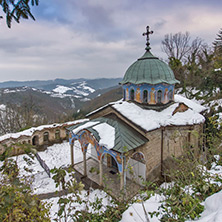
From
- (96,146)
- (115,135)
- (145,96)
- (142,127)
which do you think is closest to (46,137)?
(96,146)

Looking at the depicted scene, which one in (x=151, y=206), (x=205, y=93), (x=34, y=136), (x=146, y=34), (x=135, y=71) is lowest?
(x=34, y=136)

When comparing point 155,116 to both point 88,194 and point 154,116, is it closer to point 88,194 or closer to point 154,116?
point 154,116

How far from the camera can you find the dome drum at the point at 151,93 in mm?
9875

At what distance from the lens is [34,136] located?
14.6 metres

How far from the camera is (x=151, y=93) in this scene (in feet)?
32.5

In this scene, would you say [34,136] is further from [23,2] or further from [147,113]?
[23,2]

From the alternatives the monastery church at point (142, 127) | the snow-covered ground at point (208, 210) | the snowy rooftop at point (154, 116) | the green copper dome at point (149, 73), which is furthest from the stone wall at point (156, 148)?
the snow-covered ground at point (208, 210)

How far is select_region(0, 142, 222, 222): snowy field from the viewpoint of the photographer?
243 cm

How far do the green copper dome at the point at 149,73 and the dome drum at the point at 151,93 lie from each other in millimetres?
329

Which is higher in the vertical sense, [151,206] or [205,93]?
[205,93]

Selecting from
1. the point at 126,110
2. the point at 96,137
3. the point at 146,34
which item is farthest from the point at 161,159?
the point at 146,34

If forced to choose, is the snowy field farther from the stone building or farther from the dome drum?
the dome drum

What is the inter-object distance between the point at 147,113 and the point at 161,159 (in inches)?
114

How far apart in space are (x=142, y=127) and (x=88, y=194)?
14.7ft
